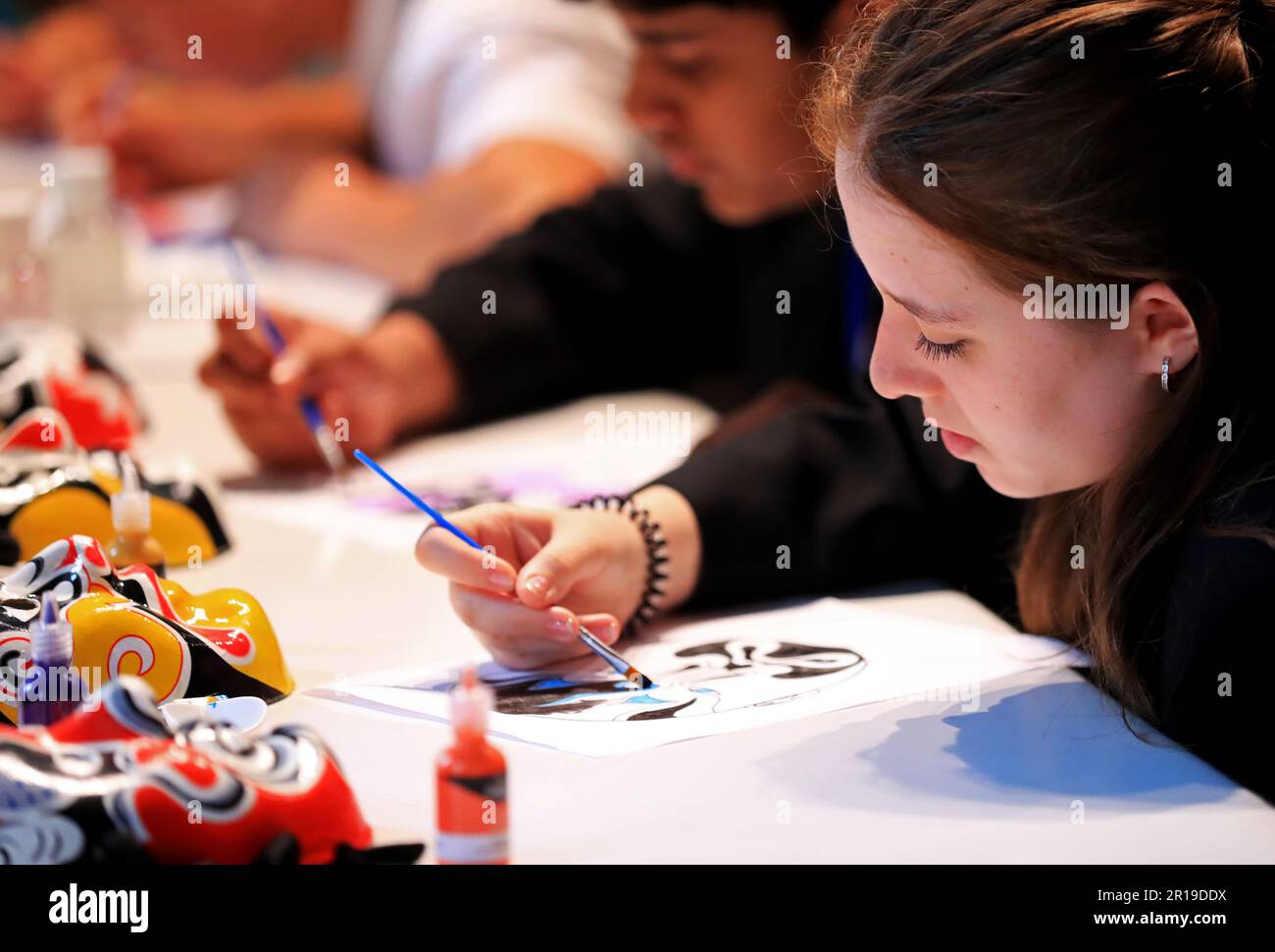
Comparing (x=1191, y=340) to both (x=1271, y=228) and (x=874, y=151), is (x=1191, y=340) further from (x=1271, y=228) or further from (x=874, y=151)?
(x=874, y=151)

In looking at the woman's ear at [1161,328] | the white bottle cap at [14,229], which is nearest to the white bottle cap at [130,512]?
the woman's ear at [1161,328]

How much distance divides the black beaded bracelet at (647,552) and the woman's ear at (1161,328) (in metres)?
0.29

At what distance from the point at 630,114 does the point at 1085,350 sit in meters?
0.66

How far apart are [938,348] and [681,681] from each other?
20 centimetres

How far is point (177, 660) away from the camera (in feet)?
2.34

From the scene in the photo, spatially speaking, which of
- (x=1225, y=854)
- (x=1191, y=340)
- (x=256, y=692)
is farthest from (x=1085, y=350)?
(x=256, y=692)

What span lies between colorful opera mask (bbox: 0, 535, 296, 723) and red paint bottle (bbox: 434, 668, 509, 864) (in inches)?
7.3

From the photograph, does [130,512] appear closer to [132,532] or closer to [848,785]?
[132,532]

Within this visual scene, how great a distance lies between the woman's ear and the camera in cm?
69

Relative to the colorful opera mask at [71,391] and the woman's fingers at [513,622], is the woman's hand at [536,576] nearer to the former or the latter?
the woman's fingers at [513,622]

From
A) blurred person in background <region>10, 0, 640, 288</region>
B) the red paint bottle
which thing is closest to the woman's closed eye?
the red paint bottle

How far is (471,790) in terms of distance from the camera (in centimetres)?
57

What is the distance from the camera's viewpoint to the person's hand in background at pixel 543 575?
2.61 ft

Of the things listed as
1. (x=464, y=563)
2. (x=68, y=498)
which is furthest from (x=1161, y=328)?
(x=68, y=498)
